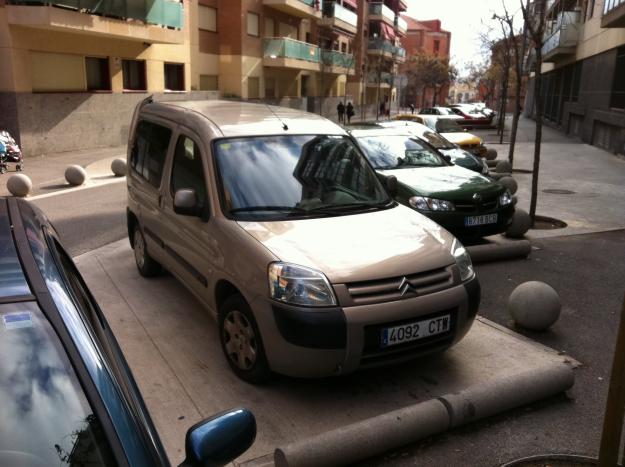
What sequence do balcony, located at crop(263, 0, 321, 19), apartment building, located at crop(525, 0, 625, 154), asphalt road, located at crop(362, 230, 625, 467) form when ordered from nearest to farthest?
asphalt road, located at crop(362, 230, 625, 467) < apartment building, located at crop(525, 0, 625, 154) < balcony, located at crop(263, 0, 321, 19)

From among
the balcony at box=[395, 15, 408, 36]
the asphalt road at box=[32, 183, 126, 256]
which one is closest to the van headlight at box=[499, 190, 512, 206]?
the asphalt road at box=[32, 183, 126, 256]

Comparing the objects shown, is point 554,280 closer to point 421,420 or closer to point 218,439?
point 421,420

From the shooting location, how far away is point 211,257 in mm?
4645

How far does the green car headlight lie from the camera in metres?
7.35

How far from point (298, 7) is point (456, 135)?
71.0 ft

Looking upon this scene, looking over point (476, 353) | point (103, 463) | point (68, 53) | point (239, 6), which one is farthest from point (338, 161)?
point (239, 6)

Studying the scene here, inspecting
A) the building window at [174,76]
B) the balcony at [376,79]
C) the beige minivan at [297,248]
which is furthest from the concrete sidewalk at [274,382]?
the balcony at [376,79]

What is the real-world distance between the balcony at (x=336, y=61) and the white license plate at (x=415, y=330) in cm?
3912

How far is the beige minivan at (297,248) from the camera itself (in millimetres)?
3869

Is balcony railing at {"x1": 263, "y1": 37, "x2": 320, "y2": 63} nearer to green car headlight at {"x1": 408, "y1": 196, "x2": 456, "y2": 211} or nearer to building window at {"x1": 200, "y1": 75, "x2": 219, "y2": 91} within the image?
building window at {"x1": 200, "y1": 75, "x2": 219, "y2": 91}

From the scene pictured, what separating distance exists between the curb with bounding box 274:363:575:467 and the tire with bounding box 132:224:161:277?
12.0 ft

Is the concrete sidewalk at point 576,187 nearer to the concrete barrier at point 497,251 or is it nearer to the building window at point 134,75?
the concrete barrier at point 497,251

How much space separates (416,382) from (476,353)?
76 cm

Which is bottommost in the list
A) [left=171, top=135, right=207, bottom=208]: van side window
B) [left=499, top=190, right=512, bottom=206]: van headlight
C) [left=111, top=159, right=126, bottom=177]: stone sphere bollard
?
[left=111, top=159, right=126, bottom=177]: stone sphere bollard
